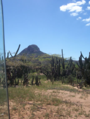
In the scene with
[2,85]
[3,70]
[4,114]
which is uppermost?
[3,70]

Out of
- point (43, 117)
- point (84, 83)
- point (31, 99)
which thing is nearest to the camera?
point (43, 117)

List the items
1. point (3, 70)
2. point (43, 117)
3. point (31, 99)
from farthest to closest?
point (31, 99), point (43, 117), point (3, 70)

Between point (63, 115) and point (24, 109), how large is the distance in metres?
1.58

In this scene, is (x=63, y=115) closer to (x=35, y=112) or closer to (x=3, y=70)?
(x=35, y=112)

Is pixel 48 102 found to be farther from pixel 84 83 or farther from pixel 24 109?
pixel 84 83

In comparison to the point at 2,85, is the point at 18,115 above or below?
below

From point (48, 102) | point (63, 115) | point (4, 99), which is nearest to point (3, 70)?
point (4, 99)

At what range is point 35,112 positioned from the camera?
4.95 metres

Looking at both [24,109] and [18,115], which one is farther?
[24,109]

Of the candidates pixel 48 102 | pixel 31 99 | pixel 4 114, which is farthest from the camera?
pixel 31 99

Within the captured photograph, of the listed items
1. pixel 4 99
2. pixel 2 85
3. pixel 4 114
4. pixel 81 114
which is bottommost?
pixel 81 114

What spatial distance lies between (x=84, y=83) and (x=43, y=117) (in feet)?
29.9

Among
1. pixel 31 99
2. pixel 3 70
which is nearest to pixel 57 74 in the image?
pixel 31 99

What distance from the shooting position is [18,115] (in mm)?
4676
